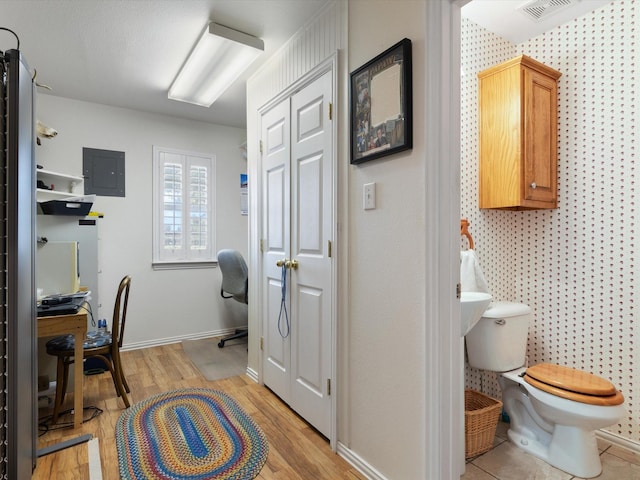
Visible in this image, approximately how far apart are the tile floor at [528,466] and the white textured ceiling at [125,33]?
8.51ft

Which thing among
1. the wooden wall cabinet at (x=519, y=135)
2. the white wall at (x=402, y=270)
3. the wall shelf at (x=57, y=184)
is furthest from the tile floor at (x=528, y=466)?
the wall shelf at (x=57, y=184)

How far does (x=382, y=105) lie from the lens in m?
1.60

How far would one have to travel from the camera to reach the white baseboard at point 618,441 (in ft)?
6.24

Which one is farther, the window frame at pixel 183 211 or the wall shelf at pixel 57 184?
the window frame at pixel 183 211

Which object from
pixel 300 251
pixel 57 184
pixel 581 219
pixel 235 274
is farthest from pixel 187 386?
pixel 581 219

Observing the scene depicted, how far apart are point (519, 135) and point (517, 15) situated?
0.72m

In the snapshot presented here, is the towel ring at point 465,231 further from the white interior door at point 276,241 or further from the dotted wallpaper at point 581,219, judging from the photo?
the white interior door at point 276,241

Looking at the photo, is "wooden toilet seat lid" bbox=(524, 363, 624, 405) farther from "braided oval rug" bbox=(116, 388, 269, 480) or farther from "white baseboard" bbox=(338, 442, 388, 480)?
"braided oval rug" bbox=(116, 388, 269, 480)

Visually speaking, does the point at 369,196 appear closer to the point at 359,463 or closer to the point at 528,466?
the point at 359,463

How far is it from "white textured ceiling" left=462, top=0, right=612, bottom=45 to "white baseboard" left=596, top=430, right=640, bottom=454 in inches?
94.2

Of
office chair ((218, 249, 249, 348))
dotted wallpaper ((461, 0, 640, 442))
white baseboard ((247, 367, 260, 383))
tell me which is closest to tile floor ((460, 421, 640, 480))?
dotted wallpaper ((461, 0, 640, 442))

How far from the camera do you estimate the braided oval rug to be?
1.74 meters

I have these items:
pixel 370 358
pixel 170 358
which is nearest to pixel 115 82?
pixel 170 358

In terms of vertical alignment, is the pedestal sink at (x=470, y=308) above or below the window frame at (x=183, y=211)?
below
